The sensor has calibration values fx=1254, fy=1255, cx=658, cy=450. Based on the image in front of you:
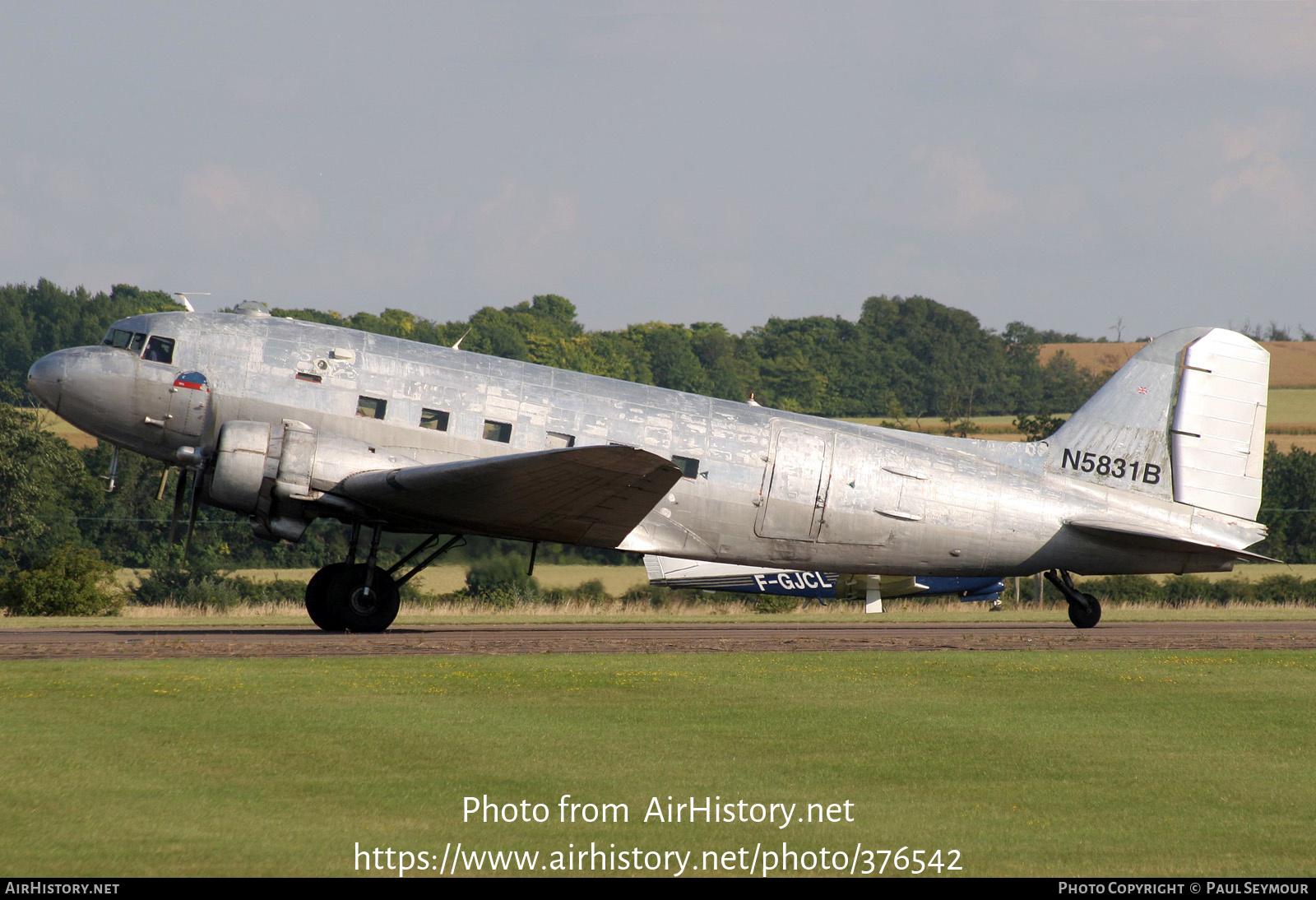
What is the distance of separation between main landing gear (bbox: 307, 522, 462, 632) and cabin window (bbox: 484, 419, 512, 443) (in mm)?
2221

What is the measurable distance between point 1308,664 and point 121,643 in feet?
53.8

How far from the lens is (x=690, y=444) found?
65.7 feet

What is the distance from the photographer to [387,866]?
7289mm

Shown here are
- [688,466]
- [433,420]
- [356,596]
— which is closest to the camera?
[433,420]

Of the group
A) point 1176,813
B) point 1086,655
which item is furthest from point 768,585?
point 1176,813

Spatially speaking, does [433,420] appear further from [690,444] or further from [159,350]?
[159,350]

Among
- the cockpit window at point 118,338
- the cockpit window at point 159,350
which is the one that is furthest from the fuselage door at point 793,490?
the cockpit window at point 118,338

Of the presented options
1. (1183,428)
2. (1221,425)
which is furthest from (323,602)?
(1221,425)

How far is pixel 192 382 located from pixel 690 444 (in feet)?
25.1

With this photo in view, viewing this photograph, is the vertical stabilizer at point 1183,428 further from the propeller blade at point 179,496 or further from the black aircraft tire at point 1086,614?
the propeller blade at point 179,496

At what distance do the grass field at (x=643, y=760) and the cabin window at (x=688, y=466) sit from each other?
4510mm
